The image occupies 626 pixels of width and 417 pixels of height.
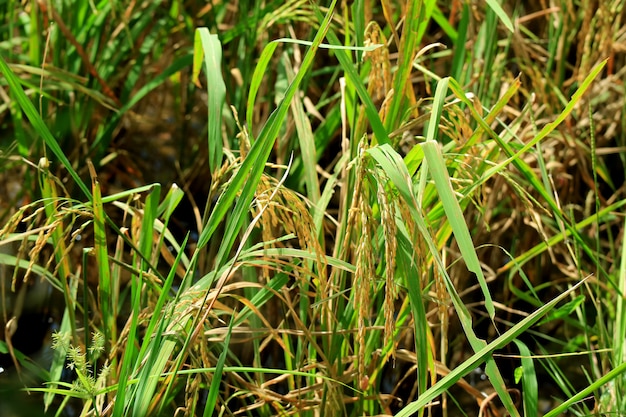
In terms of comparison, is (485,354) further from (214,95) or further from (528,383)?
(214,95)

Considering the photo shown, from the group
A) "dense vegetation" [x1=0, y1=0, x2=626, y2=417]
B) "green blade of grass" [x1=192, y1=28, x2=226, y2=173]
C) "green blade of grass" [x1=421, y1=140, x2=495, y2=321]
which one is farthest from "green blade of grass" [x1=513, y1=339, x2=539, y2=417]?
"green blade of grass" [x1=192, y1=28, x2=226, y2=173]

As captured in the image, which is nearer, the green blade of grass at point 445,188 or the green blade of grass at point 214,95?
the green blade of grass at point 445,188

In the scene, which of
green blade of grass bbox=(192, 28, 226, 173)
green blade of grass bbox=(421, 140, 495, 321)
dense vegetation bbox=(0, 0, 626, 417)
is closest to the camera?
green blade of grass bbox=(421, 140, 495, 321)

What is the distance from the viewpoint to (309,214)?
0.91 metres

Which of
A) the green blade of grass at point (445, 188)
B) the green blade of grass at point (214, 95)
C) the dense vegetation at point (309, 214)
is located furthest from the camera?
the green blade of grass at point (214, 95)

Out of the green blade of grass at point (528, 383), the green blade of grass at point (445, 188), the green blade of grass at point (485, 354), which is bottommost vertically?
the green blade of grass at point (528, 383)

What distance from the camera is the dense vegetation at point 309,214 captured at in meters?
0.88

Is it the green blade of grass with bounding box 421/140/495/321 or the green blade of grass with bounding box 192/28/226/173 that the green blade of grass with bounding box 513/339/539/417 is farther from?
the green blade of grass with bounding box 192/28/226/173

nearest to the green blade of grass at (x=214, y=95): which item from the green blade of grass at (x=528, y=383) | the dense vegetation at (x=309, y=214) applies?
the dense vegetation at (x=309, y=214)

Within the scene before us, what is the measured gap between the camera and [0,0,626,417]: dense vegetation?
88cm

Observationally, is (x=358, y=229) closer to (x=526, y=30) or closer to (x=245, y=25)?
(x=245, y=25)

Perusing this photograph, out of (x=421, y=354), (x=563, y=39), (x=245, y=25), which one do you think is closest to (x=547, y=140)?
(x=563, y=39)

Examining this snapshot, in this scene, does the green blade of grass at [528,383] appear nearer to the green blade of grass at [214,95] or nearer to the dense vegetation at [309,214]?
the dense vegetation at [309,214]

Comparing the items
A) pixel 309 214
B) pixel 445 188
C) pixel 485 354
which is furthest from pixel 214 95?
pixel 485 354
